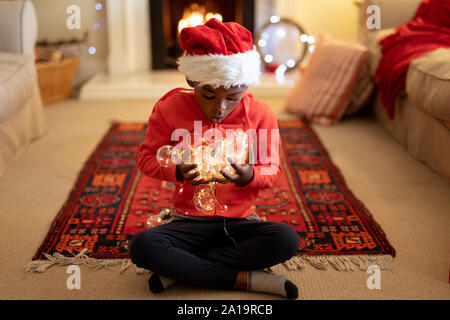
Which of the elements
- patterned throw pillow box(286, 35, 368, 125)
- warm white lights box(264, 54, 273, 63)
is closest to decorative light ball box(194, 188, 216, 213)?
patterned throw pillow box(286, 35, 368, 125)

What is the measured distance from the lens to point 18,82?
2303mm

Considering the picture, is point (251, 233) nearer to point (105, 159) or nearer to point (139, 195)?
point (139, 195)

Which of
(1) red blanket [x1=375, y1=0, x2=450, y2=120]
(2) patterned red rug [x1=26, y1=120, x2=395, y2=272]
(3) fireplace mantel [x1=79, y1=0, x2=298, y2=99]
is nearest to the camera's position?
(2) patterned red rug [x1=26, y1=120, x2=395, y2=272]

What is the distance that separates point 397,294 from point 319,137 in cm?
139

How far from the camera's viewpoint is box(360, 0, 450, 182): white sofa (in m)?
1.99

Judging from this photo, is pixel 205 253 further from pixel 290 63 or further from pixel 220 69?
pixel 290 63

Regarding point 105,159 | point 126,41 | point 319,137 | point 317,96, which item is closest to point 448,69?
point 319,137

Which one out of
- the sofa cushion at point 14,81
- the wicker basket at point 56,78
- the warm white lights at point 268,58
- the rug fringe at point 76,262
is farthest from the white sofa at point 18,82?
the warm white lights at point 268,58

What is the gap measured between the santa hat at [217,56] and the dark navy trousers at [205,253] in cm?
37

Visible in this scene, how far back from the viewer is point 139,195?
196 cm

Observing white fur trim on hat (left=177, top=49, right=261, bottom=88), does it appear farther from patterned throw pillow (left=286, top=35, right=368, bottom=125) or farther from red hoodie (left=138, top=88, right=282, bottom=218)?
patterned throw pillow (left=286, top=35, right=368, bottom=125)

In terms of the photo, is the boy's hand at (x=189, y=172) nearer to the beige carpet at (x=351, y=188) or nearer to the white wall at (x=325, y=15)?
the beige carpet at (x=351, y=188)

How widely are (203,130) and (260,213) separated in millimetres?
528

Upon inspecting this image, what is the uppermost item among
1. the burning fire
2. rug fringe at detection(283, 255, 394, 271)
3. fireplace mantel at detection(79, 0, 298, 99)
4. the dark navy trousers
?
the burning fire
